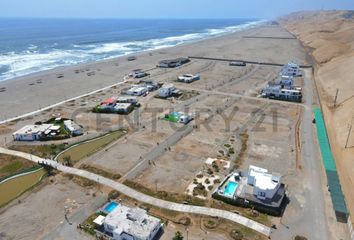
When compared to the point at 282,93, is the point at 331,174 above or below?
below

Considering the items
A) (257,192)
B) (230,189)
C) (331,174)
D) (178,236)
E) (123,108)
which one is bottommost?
(178,236)

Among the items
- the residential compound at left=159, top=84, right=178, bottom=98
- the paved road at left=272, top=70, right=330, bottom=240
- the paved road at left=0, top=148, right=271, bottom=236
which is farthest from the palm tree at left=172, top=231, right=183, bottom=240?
the residential compound at left=159, top=84, right=178, bottom=98

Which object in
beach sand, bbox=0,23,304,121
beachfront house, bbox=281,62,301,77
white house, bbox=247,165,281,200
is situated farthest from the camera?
beachfront house, bbox=281,62,301,77

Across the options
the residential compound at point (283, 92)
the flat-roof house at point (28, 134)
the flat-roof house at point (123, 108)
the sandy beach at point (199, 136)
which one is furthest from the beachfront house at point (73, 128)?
the residential compound at point (283, 92)

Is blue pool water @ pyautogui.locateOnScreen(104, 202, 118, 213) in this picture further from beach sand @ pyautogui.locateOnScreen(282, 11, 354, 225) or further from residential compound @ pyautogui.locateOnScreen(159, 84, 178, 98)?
residential compound @ pyautogui.locateOnScreen(159, 84, 178, 98)

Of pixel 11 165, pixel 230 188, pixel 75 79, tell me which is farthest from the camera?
pixel 75 79

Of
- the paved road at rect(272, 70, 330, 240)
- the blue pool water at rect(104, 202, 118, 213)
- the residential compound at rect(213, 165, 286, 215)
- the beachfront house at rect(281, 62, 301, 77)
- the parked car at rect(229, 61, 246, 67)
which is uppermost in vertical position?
the beachfront house at rect(281, 62, 301, 77)

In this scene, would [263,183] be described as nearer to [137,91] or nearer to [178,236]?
[178,236]

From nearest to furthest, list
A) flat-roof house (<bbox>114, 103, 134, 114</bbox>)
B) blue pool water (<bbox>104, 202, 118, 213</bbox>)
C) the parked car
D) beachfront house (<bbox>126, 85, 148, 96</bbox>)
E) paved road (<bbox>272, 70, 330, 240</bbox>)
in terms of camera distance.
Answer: paved road (<bbox>272, 70, 330, 240</bbox>)
blue pool water (<bbox>104, 202, 118, 213</bbox>)
flat-roof house (<bbox>114, 103, 134, 114</bbox>)
beachfront house (<bbox>126, 85, 148, 96</bbox>)
the parked car

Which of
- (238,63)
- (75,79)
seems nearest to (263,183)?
(75,79)
